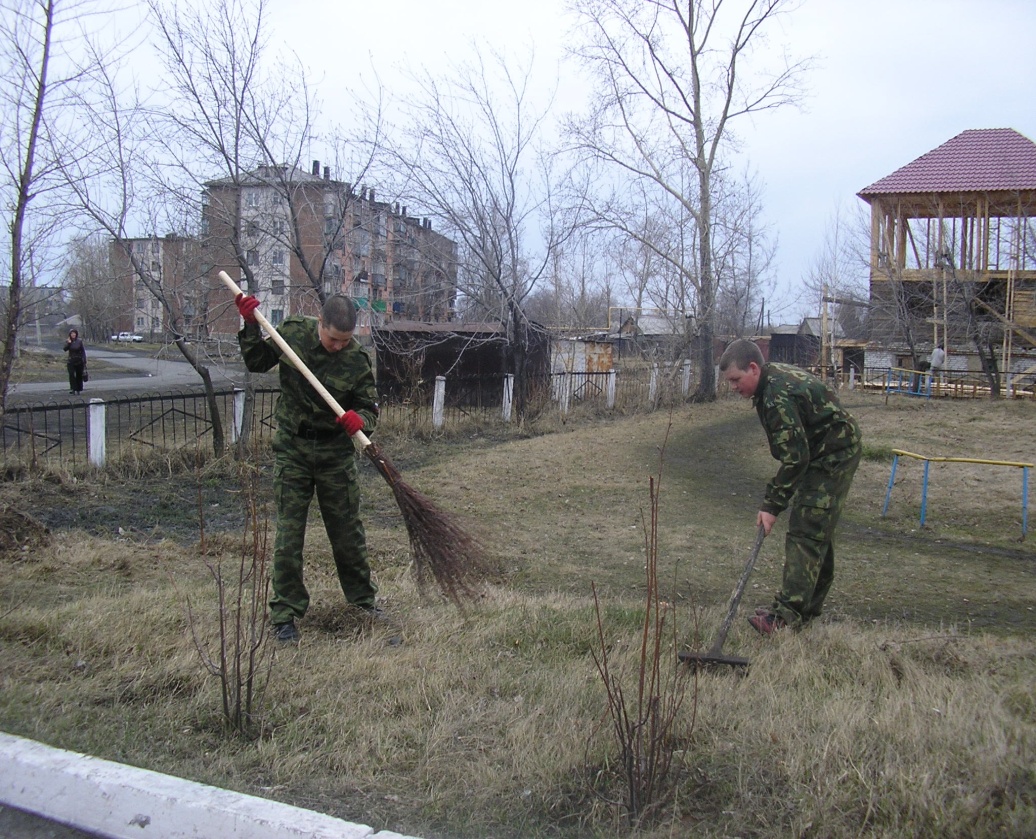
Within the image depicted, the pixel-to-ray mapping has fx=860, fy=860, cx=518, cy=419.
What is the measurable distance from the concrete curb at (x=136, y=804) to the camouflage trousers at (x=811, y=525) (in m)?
2.97

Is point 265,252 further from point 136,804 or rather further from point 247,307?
point 136,804

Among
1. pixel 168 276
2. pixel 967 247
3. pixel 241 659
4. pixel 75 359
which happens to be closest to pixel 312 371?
pixel 241 659

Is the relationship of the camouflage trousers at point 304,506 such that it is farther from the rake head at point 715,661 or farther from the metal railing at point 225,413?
the metal railing at point 225,413

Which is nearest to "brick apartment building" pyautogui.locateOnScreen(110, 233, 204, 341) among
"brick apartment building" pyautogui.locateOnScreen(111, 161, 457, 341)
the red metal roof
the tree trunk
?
"brick apartment building" pyautogui.locateOnScreen(111, 161, 457, 341)

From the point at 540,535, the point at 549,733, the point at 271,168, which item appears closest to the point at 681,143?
the point at 271,168

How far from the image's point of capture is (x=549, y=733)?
3.13 meters

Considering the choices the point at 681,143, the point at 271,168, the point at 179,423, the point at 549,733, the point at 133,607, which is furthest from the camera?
the point at 681,143

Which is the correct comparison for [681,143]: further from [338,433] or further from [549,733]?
[549,733]

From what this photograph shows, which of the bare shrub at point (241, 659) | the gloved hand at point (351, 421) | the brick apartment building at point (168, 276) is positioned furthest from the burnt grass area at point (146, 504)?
the bare shrub at point (241, 659)

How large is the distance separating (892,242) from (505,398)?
14612 mm

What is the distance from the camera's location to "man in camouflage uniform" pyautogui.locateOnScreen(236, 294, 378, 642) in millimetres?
4461

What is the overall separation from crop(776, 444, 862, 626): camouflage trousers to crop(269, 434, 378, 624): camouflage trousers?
238cm

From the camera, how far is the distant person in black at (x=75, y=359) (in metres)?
19.0

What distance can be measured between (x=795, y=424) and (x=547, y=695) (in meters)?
2.05
